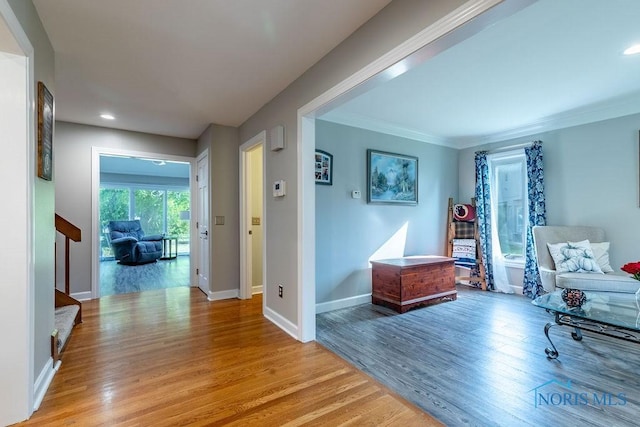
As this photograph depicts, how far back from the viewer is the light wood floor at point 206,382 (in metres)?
1.64

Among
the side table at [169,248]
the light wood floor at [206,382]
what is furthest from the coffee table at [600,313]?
the side table at [169,248]

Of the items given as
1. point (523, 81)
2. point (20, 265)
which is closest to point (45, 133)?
point (20, 265)

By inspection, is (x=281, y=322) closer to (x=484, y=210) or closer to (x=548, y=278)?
(x=548, y=278)

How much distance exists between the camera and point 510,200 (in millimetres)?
4621

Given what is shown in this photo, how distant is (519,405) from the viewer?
1.76 metres

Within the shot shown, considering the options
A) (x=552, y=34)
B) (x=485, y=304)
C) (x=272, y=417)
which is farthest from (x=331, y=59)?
(x=485, y=304)

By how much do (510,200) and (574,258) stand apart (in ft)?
4.52

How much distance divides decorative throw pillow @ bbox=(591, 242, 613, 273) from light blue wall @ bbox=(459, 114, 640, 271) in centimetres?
13

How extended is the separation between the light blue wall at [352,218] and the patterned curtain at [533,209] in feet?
4.54

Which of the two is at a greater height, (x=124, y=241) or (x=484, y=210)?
(x=484, y=210)

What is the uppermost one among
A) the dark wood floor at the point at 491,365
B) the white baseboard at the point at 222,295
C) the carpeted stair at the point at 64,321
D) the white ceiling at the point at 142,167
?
the white ceiling at the point at 142,167

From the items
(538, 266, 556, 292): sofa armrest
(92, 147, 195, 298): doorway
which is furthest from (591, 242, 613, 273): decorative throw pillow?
(92, 147, 195, 298): doorway

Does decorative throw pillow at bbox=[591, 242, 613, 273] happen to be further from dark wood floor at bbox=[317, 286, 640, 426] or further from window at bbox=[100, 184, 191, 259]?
window at bbox=[100, 184, 191, 259]

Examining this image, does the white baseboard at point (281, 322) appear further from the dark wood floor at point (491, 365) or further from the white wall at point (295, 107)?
the dark wood floor at point (491, 365)
